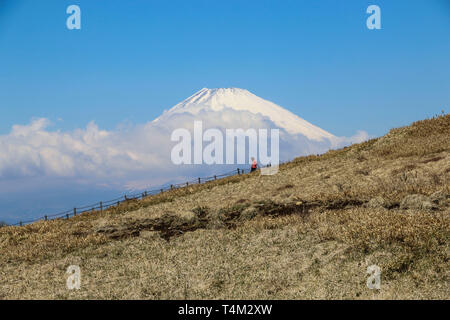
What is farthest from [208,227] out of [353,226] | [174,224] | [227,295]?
[227,295]

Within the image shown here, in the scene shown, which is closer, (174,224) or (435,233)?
(435,233)

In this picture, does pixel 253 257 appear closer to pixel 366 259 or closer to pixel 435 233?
pixel 366 259

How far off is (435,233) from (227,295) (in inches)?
246

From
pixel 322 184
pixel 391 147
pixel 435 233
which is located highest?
pixel 391 147

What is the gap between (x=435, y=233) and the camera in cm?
1166
